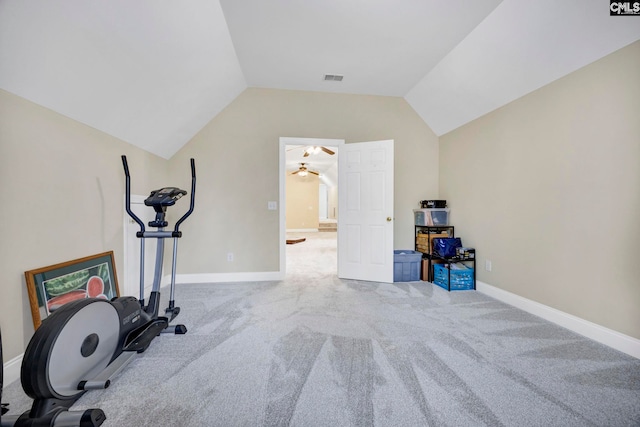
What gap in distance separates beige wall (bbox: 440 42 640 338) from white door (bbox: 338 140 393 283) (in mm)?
1123

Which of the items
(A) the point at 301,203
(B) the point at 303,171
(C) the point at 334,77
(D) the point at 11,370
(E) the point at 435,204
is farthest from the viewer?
(A) the point at 301,203

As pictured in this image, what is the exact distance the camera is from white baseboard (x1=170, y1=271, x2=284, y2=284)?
139 inches

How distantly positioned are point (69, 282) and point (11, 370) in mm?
568

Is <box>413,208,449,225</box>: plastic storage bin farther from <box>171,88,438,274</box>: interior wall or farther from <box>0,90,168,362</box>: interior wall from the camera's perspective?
<box>0,90,168,362</box>: interior wall

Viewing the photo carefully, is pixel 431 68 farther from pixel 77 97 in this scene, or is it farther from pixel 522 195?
pixel 77 97

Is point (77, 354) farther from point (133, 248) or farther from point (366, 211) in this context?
point (366, 211)

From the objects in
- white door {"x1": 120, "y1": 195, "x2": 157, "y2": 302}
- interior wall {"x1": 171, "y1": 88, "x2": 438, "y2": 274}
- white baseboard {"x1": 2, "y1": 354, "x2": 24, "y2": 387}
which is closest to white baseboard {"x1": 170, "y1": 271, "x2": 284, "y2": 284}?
interior wall {"x1": 171, "y1": 88, "x2": 438, "y2": 274}

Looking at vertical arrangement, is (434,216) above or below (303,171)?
below

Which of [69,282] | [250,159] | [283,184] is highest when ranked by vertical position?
[250,159]

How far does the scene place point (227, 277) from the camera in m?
3.59

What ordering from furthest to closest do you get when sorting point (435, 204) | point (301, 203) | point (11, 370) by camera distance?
point (301, 203) < point (435, 204) < point (11, 370)

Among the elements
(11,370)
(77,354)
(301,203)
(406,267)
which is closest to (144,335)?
(77,354)

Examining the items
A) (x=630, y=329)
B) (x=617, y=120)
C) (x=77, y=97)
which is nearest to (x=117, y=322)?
(x=77, y=97)

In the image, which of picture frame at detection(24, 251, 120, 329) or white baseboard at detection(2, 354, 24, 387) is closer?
white baseboard at detection(2, 354, 24, 387)
